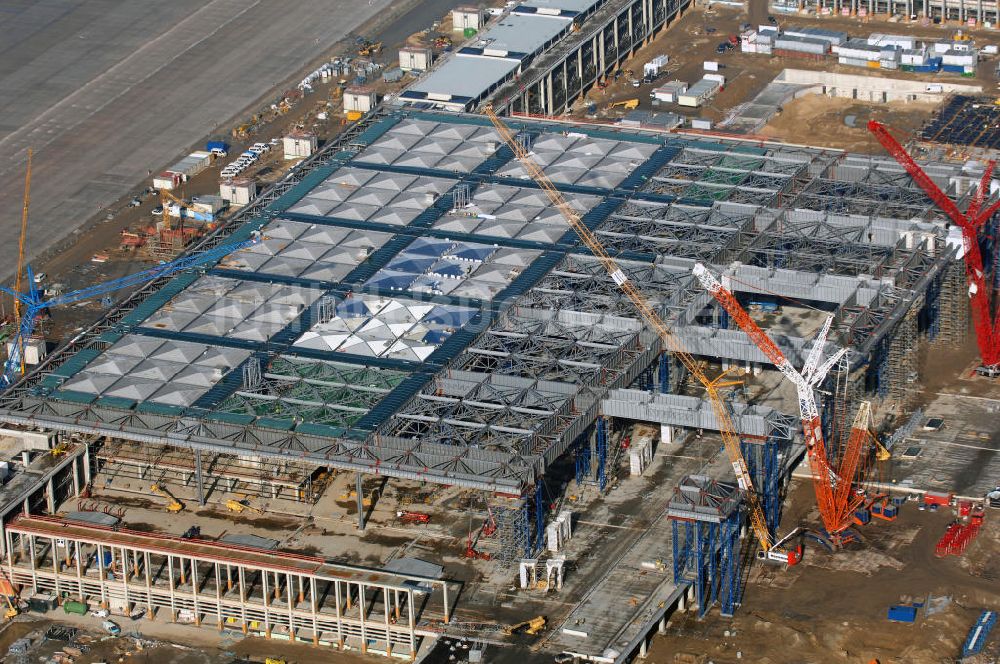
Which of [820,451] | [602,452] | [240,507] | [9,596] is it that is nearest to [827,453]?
[820,451]

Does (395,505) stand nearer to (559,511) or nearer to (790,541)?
(559,511)

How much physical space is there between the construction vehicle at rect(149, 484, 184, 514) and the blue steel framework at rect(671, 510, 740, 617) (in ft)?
153

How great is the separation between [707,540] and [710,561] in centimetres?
175

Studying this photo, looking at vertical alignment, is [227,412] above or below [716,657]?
above

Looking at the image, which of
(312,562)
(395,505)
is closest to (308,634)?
(312,562)

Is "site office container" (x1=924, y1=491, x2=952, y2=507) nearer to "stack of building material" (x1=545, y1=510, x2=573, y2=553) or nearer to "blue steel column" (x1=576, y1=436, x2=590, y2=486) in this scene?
"blue steel column" (x1=576, y1=436, x2=590, y2=486)

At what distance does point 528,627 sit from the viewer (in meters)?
175

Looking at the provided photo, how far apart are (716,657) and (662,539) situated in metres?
16.1

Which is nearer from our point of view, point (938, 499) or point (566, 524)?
point (566, 524)

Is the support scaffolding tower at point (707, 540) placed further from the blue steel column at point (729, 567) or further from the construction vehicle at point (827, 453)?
the construction vehicle at point (827, 453)

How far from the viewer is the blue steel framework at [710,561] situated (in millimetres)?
176750

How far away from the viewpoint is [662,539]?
187 m

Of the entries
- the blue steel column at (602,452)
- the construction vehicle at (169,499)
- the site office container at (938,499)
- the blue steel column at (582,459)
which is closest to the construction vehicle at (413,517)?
the blue steel column at (582,459)

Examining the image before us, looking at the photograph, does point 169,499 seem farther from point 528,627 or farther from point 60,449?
point 528,627
